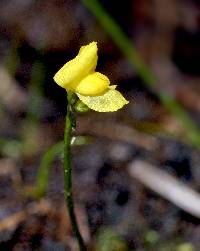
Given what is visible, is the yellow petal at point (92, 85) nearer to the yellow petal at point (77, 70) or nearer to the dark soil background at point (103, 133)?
the yellow petal at point (77, 70)

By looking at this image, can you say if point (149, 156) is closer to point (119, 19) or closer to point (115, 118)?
point (115, 118)

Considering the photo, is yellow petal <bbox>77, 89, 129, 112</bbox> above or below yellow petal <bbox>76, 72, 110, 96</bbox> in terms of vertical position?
below

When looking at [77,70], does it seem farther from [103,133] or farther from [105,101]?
[103,133]

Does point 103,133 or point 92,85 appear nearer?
point 92,85

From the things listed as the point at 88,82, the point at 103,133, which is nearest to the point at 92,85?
the point at 88,82

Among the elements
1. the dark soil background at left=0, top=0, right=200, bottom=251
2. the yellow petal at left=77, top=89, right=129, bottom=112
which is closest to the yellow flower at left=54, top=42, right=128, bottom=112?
the yellow petal at left=77, top=89, right=129, bottom=112

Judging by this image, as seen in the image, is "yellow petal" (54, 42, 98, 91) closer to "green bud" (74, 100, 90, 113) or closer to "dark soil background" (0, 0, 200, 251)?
"green bud" (74, 100, 90, 113)

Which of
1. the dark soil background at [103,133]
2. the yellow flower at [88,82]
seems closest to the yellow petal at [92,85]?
the yellow flower at [88,82]

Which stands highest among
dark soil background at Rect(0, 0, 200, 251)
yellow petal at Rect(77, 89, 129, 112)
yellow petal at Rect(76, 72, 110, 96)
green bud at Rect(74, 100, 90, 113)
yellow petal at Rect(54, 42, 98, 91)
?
yellow petal at Rect(54, 42, 98, 91)
